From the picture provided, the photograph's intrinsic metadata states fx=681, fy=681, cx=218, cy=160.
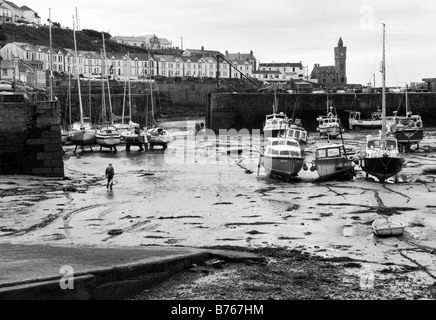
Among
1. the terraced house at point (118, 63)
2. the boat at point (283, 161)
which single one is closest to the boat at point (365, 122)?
the boat at point (283, 161)

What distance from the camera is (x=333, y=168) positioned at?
83.5ft

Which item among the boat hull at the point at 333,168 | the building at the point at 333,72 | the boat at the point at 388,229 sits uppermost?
the building at the point at 333,72

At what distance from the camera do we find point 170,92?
92000mm

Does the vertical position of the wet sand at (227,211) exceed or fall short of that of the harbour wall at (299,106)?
it falls short

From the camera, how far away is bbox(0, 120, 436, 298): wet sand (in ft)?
44.2

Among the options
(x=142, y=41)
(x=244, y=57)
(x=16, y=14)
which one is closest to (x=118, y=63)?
(x=244, y=57)

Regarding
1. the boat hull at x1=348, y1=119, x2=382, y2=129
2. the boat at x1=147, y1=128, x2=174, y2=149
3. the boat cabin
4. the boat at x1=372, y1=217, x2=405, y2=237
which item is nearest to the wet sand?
the boat at x1=372, y1=217, x2=405, y2=237

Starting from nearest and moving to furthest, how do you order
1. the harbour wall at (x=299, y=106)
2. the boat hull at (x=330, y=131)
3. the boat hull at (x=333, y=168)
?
the boat hull at (x=333, y=168) < the boat hull at (x=330, y=131) < the harbour wall at (x=299, y=106)

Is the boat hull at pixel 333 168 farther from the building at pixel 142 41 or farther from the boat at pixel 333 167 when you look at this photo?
the building at pixel 142 41

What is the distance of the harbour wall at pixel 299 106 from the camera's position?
58844 millimetres

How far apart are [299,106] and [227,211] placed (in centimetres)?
4338

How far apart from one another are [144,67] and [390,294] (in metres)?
123

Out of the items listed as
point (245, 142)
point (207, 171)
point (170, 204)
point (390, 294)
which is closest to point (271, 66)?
point (245, 142)

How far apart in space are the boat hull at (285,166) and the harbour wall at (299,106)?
32173mm
